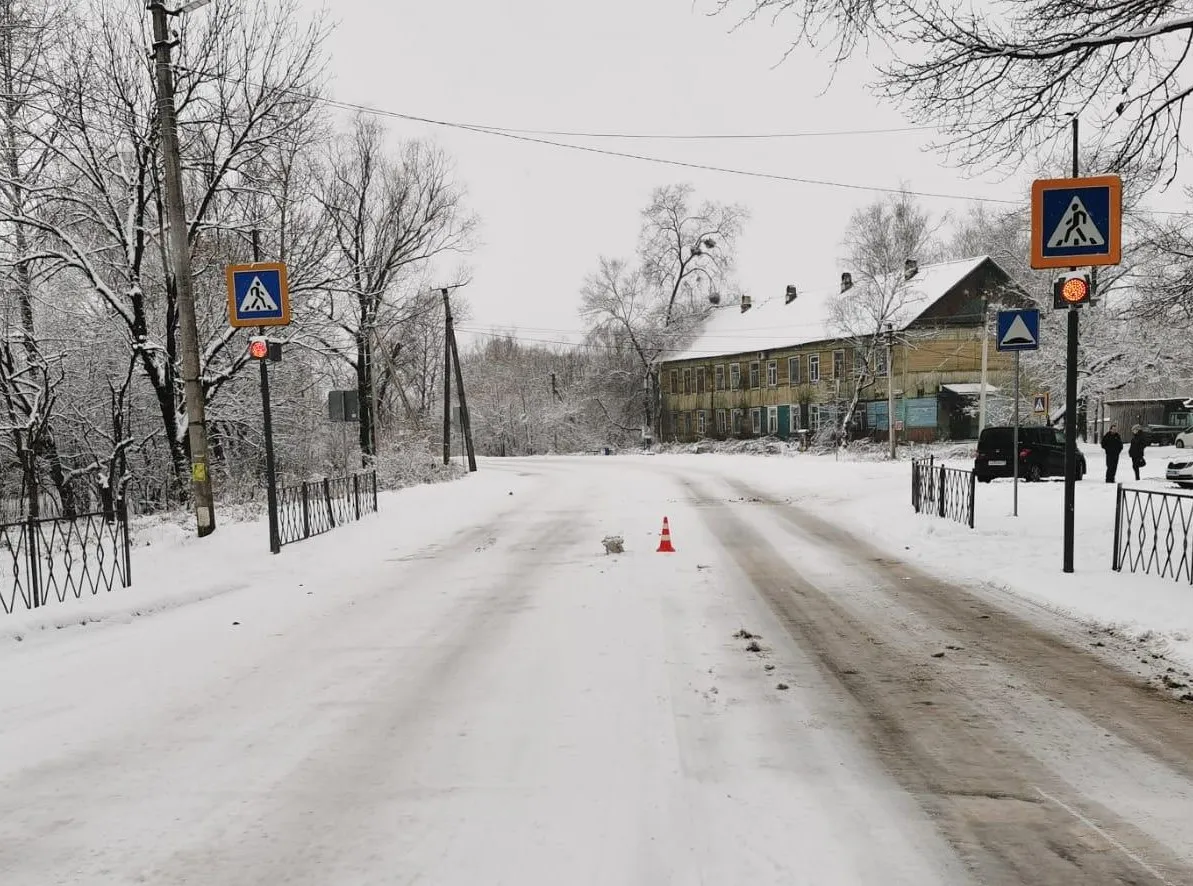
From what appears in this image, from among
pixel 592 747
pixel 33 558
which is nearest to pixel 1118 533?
pixel 592 747

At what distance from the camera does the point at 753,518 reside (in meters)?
14.4

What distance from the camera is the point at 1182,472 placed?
18406 mm

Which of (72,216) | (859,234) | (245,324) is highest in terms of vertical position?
(859,234)

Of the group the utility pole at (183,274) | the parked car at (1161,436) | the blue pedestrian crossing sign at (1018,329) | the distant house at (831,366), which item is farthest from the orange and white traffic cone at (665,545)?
the parked car at (1161,436)

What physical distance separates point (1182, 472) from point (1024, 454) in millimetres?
3355

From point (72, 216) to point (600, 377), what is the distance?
4741 centimetres

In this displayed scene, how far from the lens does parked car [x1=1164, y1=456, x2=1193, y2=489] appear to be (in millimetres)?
18250

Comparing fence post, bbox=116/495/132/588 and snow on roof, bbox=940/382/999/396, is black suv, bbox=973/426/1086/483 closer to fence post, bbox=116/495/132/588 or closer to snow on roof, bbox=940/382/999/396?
fence post, bbox=116/495/132/588

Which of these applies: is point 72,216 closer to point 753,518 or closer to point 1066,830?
point 753,518

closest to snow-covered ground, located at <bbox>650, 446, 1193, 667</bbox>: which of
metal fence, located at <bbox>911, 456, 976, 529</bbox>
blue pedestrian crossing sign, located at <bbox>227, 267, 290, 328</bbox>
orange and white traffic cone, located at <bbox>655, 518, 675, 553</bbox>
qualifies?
metal fence, located at <bbox>911, 456, 976, 529</bbox>

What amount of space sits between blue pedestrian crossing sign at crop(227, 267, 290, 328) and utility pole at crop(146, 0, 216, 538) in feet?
3.15

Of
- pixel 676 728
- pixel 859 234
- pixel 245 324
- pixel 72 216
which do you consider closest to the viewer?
pixel 676 728

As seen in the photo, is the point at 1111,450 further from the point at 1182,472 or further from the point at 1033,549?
the point at 1033,549

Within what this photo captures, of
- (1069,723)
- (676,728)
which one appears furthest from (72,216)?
(1069,723)
